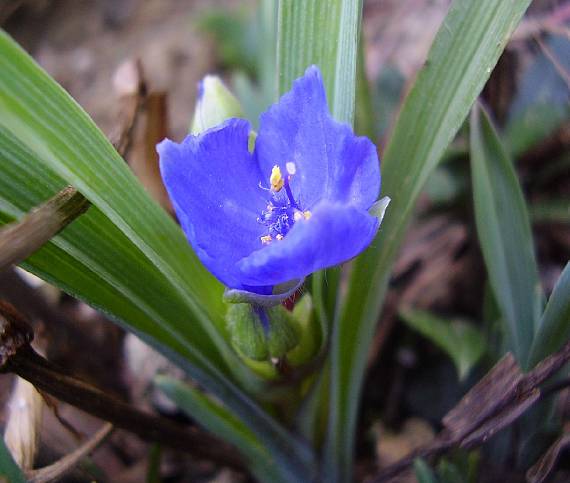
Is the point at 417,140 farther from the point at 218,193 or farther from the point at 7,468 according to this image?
the point at 7,468

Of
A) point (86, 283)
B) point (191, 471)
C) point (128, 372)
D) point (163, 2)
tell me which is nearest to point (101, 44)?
point (163, 2)

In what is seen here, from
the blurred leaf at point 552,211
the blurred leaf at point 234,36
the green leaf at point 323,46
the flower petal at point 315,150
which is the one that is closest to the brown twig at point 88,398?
the flower petal at point 315,150

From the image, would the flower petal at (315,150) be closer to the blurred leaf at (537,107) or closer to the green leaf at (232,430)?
the green leaf at (232,430)

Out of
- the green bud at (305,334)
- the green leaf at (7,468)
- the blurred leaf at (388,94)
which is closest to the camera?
the green leaf at (7,468)

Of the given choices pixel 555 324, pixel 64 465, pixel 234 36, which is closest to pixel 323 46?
pixel 555 324

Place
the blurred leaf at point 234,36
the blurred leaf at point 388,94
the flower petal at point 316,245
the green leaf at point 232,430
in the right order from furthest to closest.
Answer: the blurred leaf at point 234,36 < the blurred leaf at point 388,94 < the green leaf at point 232,430 < the flower petal at point 316,245

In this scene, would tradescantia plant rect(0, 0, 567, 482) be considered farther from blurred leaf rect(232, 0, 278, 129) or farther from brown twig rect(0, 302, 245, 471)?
blurred leaf rect(232, 0, 278, 129)

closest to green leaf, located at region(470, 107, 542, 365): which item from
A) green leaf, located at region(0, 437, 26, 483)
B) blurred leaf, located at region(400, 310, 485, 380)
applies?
blurred leaf, located at region(400, 310, 485, 380)
